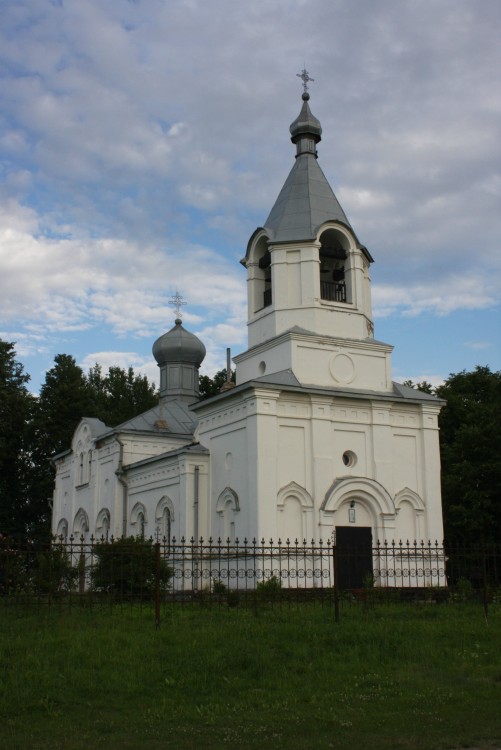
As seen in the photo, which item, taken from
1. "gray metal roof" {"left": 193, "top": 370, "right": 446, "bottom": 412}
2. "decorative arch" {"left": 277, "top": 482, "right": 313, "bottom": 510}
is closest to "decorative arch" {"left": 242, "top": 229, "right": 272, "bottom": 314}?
"gray metal roof" {"left": 193, "top": 370, "right": 446, "bottom": 412}

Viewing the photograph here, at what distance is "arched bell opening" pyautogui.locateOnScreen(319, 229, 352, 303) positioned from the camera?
21.6 meters

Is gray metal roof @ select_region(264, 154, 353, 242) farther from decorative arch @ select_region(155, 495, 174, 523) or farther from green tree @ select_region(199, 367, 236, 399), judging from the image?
green tree @ select_region(199, 367, 236, 399)

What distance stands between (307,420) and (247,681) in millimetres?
11077

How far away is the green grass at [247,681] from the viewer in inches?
279

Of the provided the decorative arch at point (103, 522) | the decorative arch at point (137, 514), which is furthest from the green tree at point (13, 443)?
the decorative arch at point (137, 514)

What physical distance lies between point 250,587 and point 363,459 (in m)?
4.33

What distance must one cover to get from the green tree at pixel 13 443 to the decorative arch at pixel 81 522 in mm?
6639

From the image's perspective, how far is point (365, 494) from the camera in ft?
65.1

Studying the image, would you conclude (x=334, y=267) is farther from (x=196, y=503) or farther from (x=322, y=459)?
(x=196, y=503)

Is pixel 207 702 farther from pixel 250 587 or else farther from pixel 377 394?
pixel 377 394

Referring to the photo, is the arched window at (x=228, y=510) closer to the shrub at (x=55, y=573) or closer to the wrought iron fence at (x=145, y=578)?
the wrought iron fence at (x=145, y=578)

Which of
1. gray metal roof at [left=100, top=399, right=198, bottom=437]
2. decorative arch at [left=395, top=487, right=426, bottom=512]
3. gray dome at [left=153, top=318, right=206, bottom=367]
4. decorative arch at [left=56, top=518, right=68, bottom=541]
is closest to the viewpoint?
decorative arch at [left=395, top=487, right=426, bottom=512]

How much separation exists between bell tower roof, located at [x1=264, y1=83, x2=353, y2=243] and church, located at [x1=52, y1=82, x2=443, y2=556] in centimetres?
4

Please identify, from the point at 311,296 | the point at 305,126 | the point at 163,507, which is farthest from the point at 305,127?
the point at 163,507
